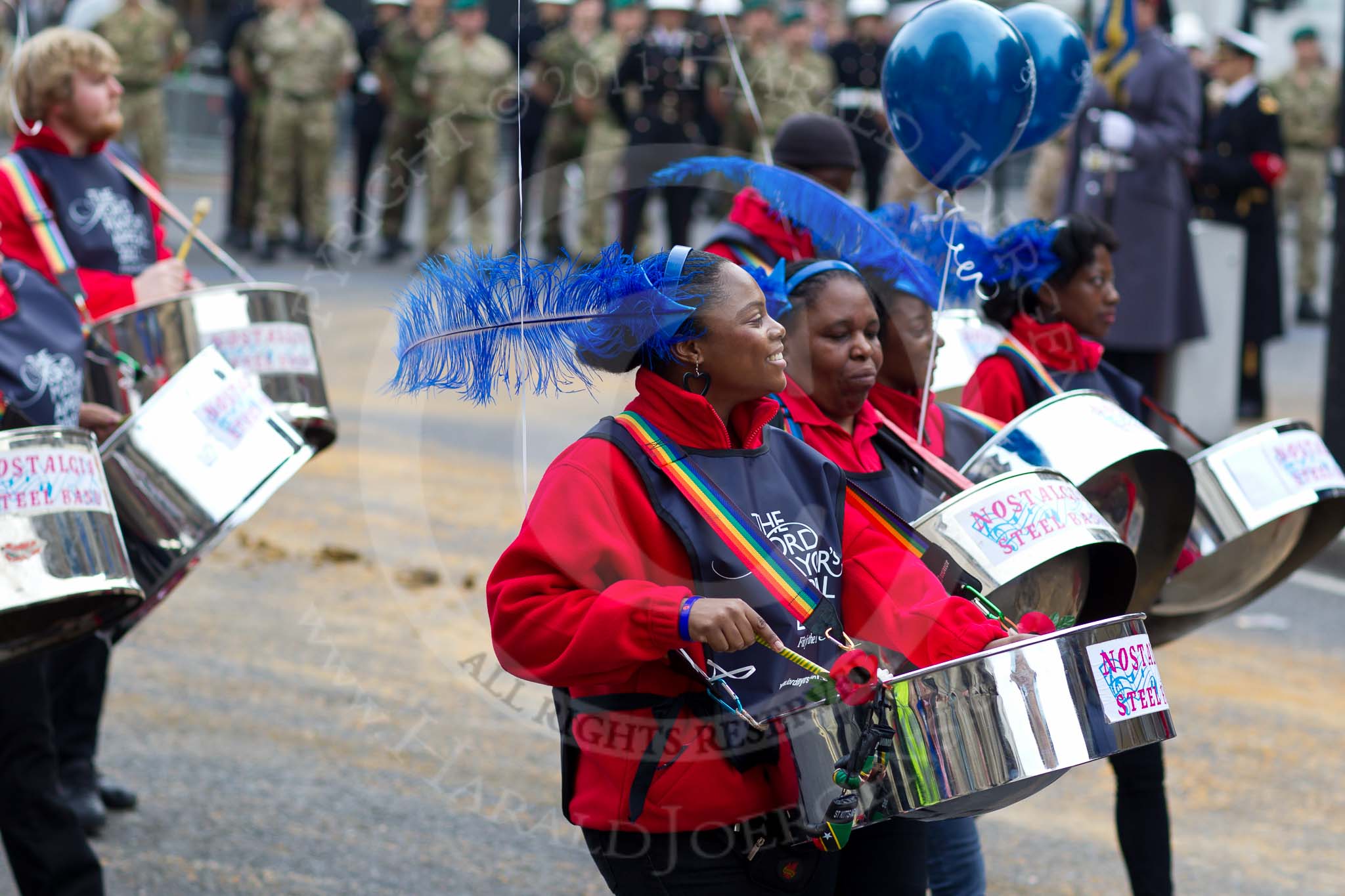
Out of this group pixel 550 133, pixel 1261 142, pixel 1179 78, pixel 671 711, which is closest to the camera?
pixel 671 711

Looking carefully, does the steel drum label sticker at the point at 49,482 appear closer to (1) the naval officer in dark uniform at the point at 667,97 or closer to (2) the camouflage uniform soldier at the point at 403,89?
(1) the naval officer in dark uniform at the point at 667,97

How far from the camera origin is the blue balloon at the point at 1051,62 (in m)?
3.60

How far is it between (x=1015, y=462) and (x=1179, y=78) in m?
4.69

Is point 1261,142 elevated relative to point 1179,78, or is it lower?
lower

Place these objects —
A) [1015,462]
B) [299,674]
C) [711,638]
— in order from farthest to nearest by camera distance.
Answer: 1. [299,674]
2. [1015,462]
3. [711,638]

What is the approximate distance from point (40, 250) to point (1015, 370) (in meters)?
2.07

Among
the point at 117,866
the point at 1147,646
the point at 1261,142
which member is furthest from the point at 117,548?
the point at 1261,142

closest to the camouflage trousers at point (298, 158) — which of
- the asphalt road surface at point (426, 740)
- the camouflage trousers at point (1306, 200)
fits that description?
the asphalt road surface at point (426, 740)

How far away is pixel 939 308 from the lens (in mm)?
2979

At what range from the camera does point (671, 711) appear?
84.0 inches

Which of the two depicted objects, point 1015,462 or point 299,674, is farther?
point 299,674

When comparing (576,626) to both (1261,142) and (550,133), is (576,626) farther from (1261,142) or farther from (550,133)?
(550,133)

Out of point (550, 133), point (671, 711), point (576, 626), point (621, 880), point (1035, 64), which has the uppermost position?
point (1035, 64)

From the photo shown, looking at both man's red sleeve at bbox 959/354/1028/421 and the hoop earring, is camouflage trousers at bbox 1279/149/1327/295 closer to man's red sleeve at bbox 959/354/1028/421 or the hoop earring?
man's red sleeve at bbox 959/354/1028/421
